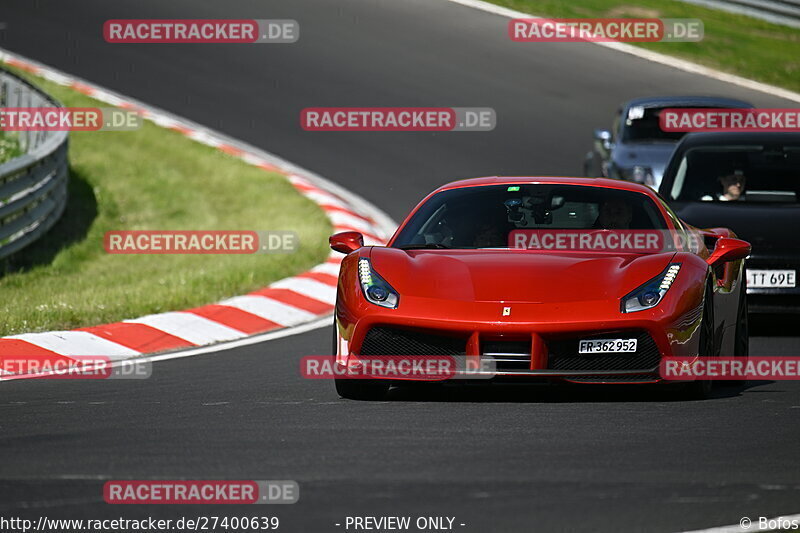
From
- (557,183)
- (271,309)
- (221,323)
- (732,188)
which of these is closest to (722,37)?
(732,188)

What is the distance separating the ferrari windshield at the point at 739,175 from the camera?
1227cm

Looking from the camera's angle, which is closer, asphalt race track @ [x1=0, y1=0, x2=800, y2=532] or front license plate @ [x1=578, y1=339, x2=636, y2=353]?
asphalt race track @ [x1=0, y1=0, x2=800, y2=532]

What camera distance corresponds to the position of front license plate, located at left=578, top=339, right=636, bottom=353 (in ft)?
25.2

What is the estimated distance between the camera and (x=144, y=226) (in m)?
18.1

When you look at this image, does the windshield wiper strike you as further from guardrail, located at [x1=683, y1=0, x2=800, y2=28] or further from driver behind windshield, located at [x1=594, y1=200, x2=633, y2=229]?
guardrail, located at [x1=683, y1=0, x2=800, y2=28]

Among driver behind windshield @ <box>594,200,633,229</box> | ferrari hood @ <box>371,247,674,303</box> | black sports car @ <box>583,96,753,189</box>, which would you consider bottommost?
black sports car @ <box>583,96,753,189</box>

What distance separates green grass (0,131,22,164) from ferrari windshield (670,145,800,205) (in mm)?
8931

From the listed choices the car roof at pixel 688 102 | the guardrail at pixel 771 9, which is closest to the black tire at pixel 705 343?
the car roof at pixel 688 102

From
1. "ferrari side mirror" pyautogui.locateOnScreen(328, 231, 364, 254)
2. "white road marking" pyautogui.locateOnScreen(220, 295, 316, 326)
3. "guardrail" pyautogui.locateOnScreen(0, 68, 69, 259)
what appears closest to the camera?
"ferrari side mirror" pyautogui.locateOnScreen(328, 231, 364, 254)

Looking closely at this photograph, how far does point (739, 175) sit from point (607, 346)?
195 inches

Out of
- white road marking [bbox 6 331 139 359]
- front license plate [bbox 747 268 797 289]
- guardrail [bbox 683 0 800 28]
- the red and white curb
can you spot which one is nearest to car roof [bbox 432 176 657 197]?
front license plate [bbox 747 268 797 289]

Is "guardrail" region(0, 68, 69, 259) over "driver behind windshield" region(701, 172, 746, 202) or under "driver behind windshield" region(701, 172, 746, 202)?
under

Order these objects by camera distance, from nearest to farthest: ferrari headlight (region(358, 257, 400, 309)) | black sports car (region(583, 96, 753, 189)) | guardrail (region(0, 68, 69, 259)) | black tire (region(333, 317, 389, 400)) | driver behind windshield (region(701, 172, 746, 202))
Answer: ferrari headlight (region(358, 257, 400, 309)), black tire (region(333, 317, 389, 400)), driver behind windshield (region(701, 172, 746, 202)), guardrail (region(0, 68, 69, 259)), black sports car (region(583, 96, 753, 189))

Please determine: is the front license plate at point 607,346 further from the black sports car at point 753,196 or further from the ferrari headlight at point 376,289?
the black sports car at point 753,196
